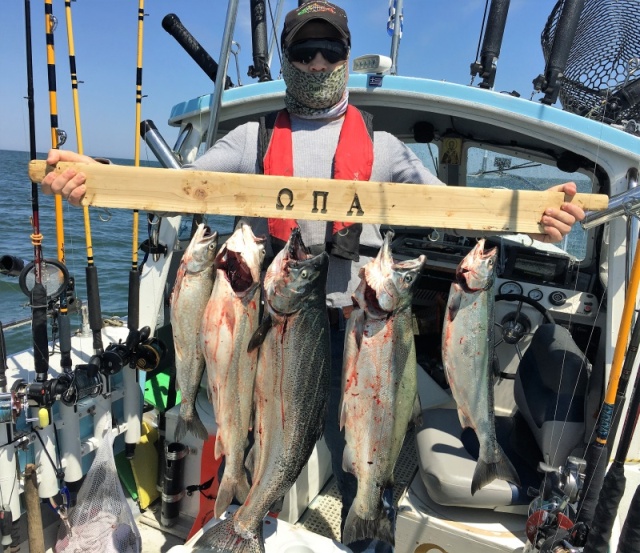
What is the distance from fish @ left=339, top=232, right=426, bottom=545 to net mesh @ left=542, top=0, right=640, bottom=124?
272 centimetres

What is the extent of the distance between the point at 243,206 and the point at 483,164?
13.8 feet

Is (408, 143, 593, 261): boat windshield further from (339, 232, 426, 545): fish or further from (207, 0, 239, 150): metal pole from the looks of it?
(339, 232, 426, 545): fish

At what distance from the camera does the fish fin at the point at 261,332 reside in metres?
2.08

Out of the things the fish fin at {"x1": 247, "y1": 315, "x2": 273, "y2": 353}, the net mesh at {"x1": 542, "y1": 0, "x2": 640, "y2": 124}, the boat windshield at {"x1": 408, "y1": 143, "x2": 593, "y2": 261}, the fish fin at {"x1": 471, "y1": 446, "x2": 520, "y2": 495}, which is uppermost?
the net mesh at {"x1": 542, "y1": 0, "x2": 640, "y2": 124}

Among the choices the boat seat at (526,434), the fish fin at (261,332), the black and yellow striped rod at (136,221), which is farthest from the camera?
the black and yellow striped rod at (136,221)

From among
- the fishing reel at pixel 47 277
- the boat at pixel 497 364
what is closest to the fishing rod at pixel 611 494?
the boat at pixel 497 364

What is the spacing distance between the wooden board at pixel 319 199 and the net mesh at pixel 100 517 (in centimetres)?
191

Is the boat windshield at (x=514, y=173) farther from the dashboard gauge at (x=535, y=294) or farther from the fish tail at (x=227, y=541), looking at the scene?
the fish tail at (x=227, y=541)

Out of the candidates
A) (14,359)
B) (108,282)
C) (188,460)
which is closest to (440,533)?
(188,460)

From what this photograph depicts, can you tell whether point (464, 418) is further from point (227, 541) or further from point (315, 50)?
point (315, 50)

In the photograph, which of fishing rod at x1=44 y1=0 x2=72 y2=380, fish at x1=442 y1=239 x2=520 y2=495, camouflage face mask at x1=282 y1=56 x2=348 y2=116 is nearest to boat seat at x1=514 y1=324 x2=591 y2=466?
fish at x1=442 y1=239 x2=520 y2=495

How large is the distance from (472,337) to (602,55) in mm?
2971

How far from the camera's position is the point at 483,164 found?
5.47 metres

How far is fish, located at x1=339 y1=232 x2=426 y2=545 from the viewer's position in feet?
6.56
